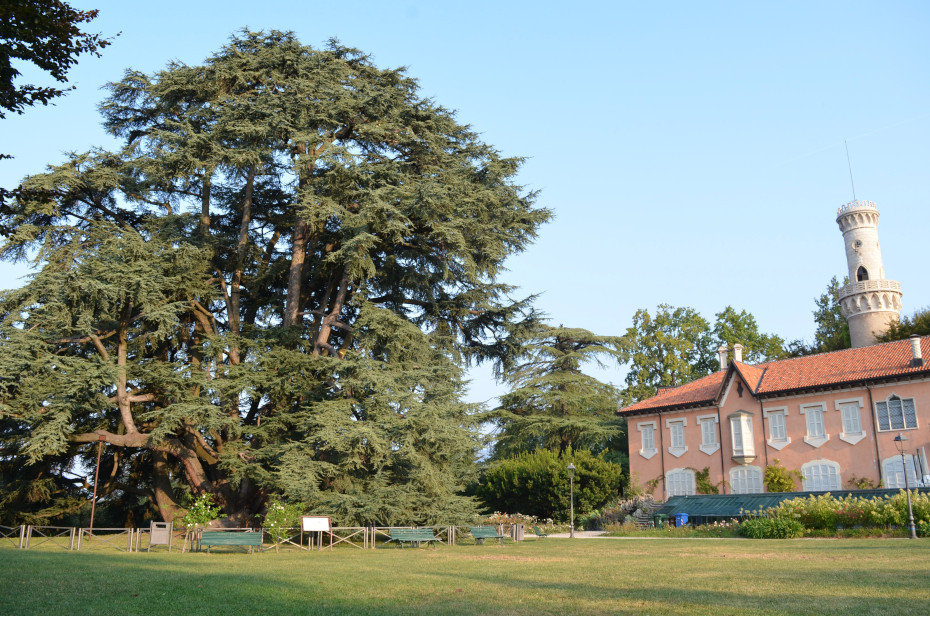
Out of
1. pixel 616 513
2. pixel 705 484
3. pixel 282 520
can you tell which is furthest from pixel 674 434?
pixel 282 520

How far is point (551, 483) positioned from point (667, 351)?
21238 mm

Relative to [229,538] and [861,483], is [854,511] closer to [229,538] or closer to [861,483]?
[861,483]

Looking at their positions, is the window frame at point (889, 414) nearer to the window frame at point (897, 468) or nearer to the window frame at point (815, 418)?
the window frame at point (897, 468)

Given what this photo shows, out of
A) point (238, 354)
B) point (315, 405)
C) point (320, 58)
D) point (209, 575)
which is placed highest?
point (320, 58)

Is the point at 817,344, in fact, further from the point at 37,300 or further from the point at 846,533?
the point at 37,300

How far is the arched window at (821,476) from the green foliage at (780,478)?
1.15 ft

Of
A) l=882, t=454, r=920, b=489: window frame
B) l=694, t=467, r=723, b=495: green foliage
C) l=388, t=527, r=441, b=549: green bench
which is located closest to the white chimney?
l=882, t=454, r=920, b=489: window frame

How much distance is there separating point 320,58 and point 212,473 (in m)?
16.4

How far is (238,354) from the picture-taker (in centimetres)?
2572

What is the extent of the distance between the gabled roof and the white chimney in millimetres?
159

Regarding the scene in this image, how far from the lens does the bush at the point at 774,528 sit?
23.2m

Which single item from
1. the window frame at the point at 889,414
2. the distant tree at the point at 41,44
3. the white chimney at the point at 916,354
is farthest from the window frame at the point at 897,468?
the distant tree at the point at 41,44

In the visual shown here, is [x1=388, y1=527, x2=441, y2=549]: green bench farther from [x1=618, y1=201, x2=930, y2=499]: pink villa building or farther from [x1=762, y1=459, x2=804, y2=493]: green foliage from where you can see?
[x1=618, y1=201, x2=930, y2=499]: pink villa building

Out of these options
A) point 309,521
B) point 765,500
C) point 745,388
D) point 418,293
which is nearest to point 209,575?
point 309,521
